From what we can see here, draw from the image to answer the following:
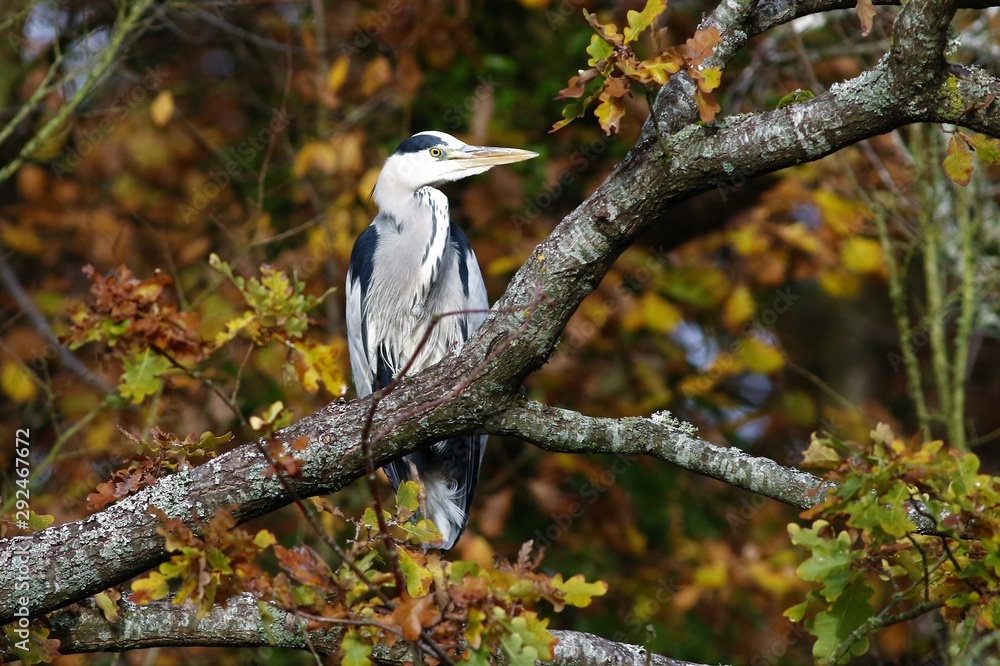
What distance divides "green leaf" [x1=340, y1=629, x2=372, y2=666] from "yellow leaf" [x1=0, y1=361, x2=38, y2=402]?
3.59 meters

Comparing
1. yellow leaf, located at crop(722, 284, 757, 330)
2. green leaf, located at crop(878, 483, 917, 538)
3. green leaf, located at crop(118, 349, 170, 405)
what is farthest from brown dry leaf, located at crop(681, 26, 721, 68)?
yellow leaf, located at crop(722, 284, 757, 330)

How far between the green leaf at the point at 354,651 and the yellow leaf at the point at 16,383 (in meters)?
3.59

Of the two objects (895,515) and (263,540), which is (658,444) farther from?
(263,540)

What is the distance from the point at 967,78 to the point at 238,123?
485cm

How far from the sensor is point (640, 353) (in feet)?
17.8

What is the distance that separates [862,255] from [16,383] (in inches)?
159

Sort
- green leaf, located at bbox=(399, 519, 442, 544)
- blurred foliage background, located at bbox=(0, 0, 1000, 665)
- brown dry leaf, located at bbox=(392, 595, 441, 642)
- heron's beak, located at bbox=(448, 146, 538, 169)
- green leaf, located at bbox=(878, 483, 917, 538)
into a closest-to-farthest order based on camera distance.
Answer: brown dry leaf, located at bbox=(392, 595, 441, 642) < green leaf, located at bbox=(878, 483, 917, 538) < green leaf, located at bbox=(399, 519, 442, 544) < heron's beak, located at bbox=(448, 146, 538, 169) < blurred foliage background, located at bbox=(0, 0, 1000, 665)

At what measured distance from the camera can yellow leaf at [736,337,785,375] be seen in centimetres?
514

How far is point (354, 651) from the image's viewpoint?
1656 millimetres

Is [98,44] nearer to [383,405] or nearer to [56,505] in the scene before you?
[56,505]

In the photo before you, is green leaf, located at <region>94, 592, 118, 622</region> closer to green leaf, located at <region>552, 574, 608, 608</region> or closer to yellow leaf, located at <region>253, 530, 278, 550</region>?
yellow leaf, located at <region>253, 530, 278, 550</region>

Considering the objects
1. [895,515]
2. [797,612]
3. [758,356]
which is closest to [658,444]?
[797,612]

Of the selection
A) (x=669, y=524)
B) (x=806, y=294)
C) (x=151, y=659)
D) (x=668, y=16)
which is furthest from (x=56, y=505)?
(x=806, y=294)

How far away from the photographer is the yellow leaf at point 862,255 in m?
5.02
